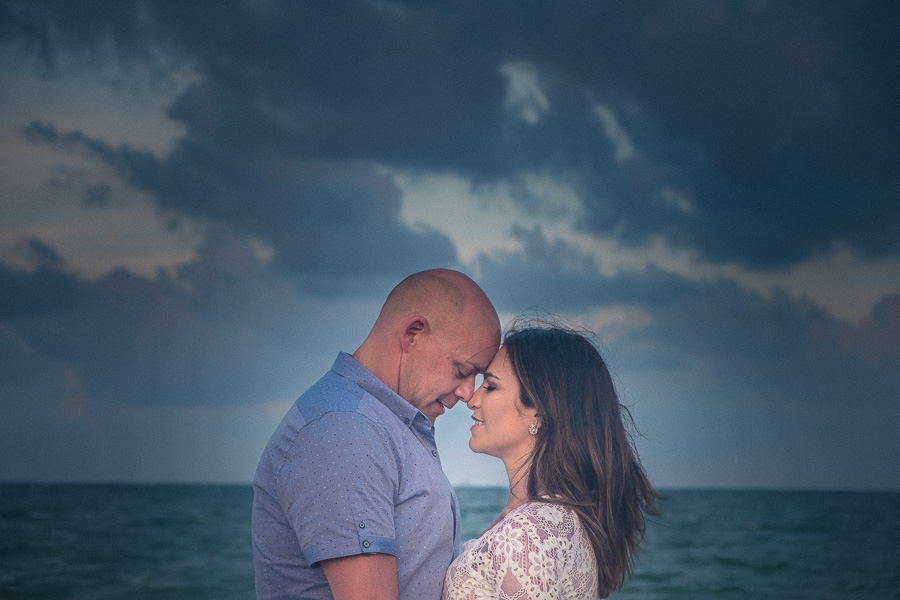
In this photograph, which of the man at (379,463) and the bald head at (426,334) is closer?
the man at (379,463)

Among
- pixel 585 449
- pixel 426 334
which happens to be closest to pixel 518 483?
pixel 585 449

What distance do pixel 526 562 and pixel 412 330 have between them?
0.85 m

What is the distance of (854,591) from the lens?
61.1ft

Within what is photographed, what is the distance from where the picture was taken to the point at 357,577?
2.17m

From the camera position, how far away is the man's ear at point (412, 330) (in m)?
2.74

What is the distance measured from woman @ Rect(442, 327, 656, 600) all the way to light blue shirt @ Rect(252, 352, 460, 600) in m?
0.25

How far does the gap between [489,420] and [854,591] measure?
18768 millimetres

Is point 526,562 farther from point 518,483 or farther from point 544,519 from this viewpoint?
point 518,483

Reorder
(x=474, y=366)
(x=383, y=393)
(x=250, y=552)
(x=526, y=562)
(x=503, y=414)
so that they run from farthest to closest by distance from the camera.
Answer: (x=250, y=552) < (x=503, y=414) < (x=474, y=366) < (x=526, y=562) < (x=383, y=393)

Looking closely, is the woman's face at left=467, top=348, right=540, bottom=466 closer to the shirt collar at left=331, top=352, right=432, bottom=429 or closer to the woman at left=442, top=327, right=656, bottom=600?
the woman at left=442, top=327, right=656, bottom=600

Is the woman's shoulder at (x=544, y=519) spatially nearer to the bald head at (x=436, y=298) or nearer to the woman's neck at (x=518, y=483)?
the woman's neck at (x=518, y=483)

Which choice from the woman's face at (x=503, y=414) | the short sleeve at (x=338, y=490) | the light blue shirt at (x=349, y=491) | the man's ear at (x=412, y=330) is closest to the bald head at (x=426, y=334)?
the man's ear at (x=412, y=330)

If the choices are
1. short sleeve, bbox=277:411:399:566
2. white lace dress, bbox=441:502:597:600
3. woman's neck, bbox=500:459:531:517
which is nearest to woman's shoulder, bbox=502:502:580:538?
white lace dress, bbox=441:502:597:600

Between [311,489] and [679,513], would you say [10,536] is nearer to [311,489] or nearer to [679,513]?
[679,513]
